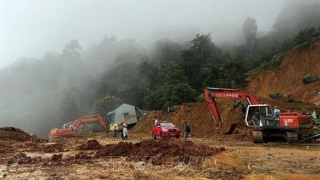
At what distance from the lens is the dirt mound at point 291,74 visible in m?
→ 50.1

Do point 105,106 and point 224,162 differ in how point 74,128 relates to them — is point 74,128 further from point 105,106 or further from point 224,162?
point 224,162

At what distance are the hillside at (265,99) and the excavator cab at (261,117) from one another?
326cm

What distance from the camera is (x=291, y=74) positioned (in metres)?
53.3

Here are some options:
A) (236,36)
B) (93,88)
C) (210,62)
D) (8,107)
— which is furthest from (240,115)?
(236,36)

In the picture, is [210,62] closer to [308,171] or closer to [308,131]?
[308,131]

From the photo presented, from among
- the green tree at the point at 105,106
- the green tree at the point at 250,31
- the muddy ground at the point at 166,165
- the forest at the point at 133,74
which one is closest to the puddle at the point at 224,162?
the muddy ground at the point at 166,165

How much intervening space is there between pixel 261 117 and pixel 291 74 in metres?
35.8

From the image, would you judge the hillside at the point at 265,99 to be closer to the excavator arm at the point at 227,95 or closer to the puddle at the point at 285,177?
A: the excavator arm at the point at 227,95

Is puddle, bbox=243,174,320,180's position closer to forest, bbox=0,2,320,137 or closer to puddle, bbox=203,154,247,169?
puddle, bbox=203,154,247,169

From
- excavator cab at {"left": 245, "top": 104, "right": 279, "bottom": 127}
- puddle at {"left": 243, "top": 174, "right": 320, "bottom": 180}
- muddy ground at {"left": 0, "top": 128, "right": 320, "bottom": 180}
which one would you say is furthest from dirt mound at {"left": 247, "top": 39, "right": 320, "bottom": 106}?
puddle at {"left": 243, "top": 174, "right": 320, "bottom": 180}

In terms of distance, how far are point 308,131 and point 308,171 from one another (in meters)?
10.5

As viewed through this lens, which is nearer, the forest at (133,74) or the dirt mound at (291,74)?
the dirt mound at (291,74)

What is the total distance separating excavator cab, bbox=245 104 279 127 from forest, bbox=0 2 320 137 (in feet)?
70.6

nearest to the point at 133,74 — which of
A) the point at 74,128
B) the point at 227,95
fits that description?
the point at 74,128
